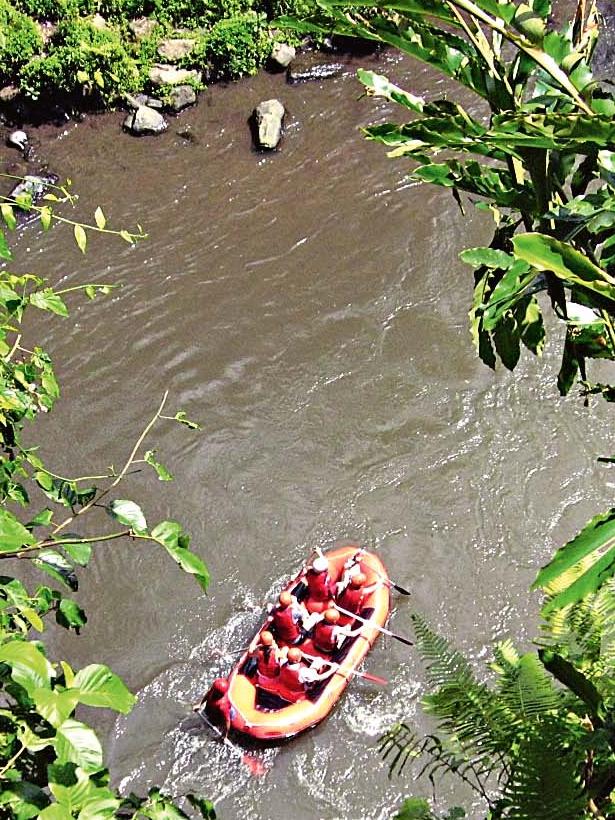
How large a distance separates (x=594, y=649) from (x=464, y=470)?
4663mm

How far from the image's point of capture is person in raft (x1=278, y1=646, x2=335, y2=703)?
550 cm

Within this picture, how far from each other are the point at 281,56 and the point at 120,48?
6.85 ft

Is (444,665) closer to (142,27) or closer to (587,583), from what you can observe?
(587,583)

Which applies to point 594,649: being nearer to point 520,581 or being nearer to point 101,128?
point 520,581

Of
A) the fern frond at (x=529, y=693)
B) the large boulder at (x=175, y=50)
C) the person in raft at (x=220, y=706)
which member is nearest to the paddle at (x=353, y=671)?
the person in raft at (x=220, y=706)

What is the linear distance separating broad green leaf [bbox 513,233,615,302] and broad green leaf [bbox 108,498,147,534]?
45.4 inches

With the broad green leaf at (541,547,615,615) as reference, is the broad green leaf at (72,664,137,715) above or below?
below

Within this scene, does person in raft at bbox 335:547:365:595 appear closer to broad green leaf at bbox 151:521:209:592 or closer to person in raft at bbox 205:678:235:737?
person in raft at bbox 205:678:235:737

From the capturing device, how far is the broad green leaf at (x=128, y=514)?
1928mm

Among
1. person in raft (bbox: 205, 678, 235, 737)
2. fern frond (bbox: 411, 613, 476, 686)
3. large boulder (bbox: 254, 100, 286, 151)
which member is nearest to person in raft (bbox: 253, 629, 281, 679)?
person in raft (bbox: 205, 678, 235, 737)

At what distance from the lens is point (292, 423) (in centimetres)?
760

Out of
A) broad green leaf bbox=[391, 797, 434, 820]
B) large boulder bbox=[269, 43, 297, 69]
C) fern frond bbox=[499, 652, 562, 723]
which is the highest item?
large boulder bbox=[269, 43, 297, 69]

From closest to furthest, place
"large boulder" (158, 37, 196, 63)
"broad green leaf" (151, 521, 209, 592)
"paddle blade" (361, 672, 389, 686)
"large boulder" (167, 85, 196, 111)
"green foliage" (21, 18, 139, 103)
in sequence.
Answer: "broad green leaf" (151, 521, 209, 592), "paddle blade" (361, 672, 389, 686), "green foliage" (21, 18, 139, 103), "large boulder" (167, 85, 196, 111), "large boulder" (158, 37, 196, 63)

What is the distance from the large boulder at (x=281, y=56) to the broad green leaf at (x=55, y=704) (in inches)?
→ 424
